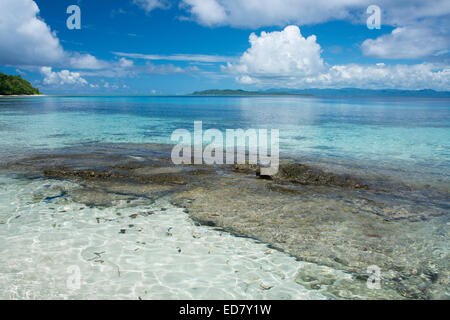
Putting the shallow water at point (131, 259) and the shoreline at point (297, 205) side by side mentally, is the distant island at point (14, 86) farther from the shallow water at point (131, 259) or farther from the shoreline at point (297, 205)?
the shallow water at point (131, 259)

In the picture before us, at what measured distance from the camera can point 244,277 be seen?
17.7ft

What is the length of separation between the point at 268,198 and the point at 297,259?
3.50 m

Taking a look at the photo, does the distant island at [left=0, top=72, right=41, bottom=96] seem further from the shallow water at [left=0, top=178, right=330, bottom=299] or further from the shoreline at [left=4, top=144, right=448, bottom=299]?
the shallow water at [left=0, top=178, right=330, bottom=299]

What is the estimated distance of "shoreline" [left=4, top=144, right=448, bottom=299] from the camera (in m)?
5.94

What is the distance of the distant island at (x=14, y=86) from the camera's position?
439 feet

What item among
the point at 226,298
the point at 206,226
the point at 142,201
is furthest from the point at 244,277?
the point at 142,201

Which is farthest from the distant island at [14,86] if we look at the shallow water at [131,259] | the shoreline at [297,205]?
the shallow water at [131,259]

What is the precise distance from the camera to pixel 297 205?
8688 millimetres

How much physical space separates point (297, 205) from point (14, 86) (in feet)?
554

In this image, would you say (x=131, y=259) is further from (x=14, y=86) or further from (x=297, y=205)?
(x=14, y=86)

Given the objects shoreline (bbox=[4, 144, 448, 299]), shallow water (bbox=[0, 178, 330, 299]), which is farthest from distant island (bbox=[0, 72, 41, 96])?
shallow water (bbox=[0, 178, 330, 299])

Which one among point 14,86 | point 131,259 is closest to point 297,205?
point 131,259

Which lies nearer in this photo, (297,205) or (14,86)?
(297,205)

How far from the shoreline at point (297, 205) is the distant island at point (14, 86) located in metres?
153
